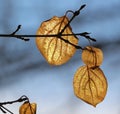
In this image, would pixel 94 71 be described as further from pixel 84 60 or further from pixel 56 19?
pixel 56 19

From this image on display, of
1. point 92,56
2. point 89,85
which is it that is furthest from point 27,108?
point 92,56

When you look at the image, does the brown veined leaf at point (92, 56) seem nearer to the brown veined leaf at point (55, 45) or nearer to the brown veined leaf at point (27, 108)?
the brown veined leaf at point (55, 45)

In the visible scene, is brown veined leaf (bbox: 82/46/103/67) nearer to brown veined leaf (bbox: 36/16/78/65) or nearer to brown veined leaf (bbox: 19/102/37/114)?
brown veined leaf (bbox: 36/16/78/65)

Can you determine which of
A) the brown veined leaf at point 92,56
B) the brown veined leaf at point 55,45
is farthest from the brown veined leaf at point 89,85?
the brown veined leaf at point 55,45

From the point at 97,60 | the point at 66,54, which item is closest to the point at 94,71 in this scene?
the point at 97,60

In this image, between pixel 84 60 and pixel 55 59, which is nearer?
pixel 55 59
